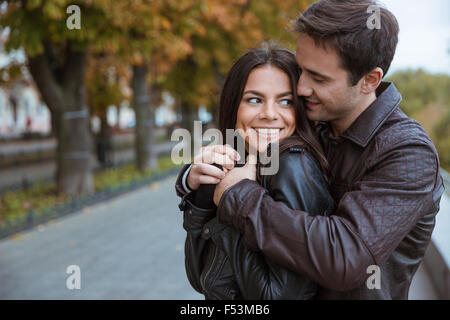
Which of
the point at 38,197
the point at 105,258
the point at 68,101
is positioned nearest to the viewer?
the point at 105,258

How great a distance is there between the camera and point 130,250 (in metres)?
7.04

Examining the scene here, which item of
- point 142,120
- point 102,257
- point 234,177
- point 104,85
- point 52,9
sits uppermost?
point 52,9

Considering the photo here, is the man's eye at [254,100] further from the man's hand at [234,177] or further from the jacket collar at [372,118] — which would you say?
the jacket collar at [372,118]

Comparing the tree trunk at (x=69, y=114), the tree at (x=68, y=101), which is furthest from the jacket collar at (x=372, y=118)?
the tree trunk at (x=69, y=114)

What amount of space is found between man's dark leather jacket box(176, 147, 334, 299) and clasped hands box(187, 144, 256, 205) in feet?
0.25

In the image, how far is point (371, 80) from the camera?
1.66 m

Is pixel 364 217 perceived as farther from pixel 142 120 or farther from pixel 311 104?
pixel 142 120

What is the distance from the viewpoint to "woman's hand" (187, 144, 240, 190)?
63.5 inches

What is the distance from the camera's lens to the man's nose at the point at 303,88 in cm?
167

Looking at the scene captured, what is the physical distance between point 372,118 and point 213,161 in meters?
0.62

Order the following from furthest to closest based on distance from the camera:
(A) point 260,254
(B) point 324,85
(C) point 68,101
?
(C) point 68,101 < (B) point 324,85 < (A) point 260,254

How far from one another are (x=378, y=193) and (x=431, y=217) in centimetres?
35

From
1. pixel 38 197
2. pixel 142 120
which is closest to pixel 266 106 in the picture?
pixel 38 197

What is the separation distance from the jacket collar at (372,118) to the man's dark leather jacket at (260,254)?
21 cm
